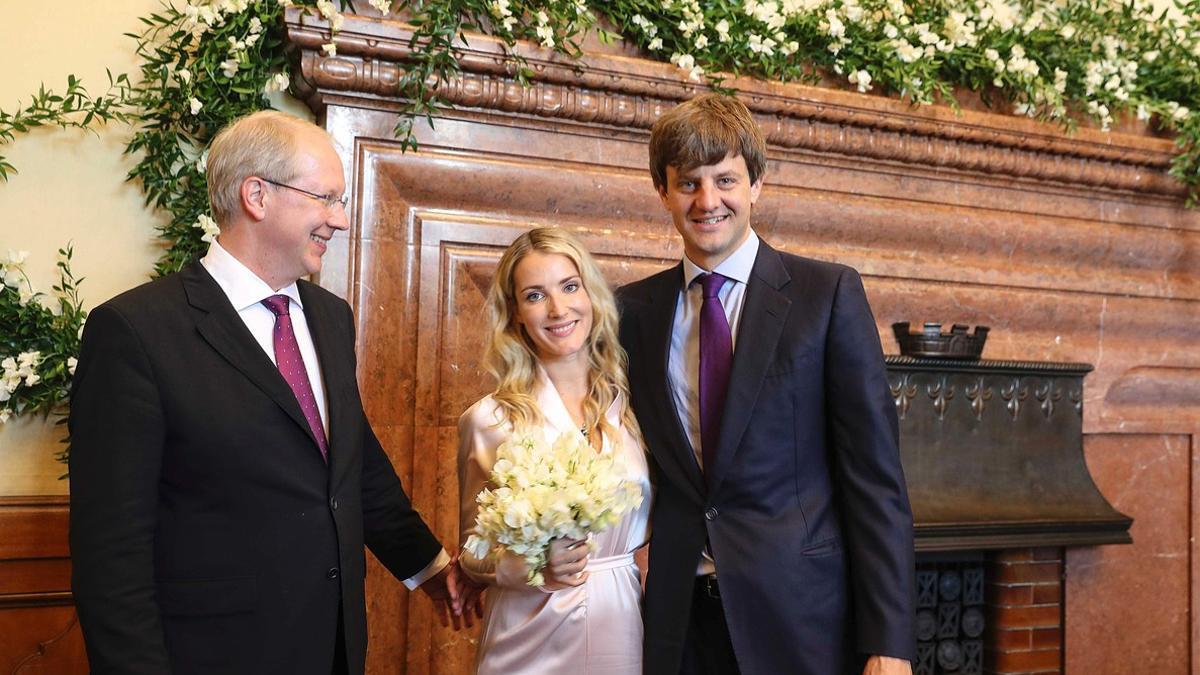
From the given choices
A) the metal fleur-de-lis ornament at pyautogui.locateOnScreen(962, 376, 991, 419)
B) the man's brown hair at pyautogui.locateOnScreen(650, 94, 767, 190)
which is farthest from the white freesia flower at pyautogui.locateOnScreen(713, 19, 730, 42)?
the metal fleur-de-lis ornament at pyautogui.locateOnScreen(962, 376, 991, 419)

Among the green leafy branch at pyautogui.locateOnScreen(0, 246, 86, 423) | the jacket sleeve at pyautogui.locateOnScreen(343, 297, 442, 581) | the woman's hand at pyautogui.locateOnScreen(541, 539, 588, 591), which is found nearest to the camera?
the woman's hand at pyautogui.locateOnScreen(541, 539, 588, 591)

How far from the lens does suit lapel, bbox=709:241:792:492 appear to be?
2.22 metres

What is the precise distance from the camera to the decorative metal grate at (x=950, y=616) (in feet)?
13.0

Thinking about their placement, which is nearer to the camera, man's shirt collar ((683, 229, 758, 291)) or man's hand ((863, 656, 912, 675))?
man's hand ((863, 656, 912, 675))

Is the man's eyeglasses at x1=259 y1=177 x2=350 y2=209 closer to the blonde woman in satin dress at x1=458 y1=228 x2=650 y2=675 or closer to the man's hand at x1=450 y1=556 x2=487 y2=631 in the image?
the blonde woman in satin dress at x1=458 y1=228 x2=650 y2=675

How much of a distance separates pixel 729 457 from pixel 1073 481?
235 cm

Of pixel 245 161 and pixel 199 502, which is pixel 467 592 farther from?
pixel 245 161

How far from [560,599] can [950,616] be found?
2228 mm

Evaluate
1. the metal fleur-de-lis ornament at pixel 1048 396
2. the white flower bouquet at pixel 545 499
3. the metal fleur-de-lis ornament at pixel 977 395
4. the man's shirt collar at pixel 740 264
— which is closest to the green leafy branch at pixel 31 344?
the white flower bouquet at pixel 545 499

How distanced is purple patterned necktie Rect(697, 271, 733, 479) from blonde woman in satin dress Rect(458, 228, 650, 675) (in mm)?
192

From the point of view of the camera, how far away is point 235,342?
2096mm

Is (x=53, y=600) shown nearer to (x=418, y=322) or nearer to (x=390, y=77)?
(x=418, y=322)

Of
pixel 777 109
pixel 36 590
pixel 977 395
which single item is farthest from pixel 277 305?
pixel 977 395

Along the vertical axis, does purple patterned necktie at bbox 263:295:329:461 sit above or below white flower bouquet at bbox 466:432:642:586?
above
